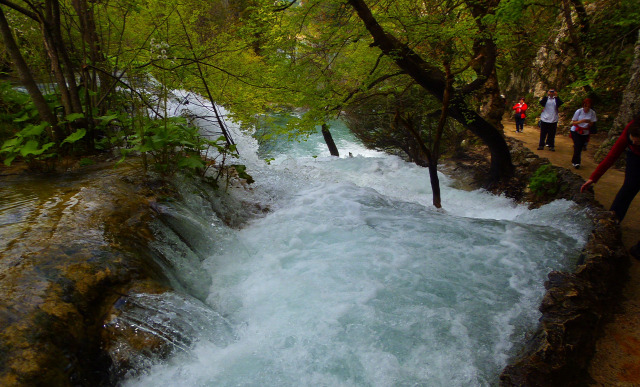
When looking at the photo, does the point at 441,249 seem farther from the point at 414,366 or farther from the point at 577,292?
the point at 414,366

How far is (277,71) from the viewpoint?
754 cm

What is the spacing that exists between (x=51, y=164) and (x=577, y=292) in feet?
21.2

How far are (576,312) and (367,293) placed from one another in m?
1.85

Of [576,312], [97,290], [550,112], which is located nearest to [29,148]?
[97,290]

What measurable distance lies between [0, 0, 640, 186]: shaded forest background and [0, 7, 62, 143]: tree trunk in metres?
0.01

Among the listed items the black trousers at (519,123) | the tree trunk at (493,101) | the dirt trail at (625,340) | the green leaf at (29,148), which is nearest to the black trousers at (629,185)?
the dirt trail at (625,340)

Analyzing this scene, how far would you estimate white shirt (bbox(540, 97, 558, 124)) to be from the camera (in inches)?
336

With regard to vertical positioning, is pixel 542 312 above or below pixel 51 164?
below

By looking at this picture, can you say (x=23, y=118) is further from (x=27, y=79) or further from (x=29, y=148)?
(x=29, y=148)

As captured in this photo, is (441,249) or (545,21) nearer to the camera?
(441,249)

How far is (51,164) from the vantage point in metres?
4.46

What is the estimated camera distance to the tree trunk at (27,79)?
150 inches

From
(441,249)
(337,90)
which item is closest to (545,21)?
(337,90)

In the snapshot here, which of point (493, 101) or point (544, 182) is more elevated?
point (493, 101)
